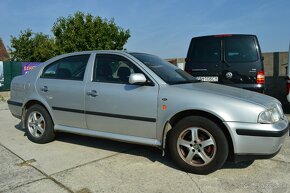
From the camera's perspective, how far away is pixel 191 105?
12.2 ft

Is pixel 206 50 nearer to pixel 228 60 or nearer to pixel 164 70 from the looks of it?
pixel 228 60

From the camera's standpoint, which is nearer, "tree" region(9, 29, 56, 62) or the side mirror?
the side mirror

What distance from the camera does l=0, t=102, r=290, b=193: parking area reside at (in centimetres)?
343

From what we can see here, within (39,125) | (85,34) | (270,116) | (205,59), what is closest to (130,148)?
(39,125)

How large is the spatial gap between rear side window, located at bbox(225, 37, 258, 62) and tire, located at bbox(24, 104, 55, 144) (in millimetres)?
3790

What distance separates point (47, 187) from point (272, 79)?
341 inches

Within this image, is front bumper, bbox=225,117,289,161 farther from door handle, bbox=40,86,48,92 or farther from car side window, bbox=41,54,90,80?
door handle, bbox=40,86,48,92

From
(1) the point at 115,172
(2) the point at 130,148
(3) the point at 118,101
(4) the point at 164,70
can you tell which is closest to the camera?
(1) the point at 115,172

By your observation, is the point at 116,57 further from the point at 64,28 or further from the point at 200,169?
the point at 64,28

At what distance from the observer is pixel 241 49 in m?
6.35

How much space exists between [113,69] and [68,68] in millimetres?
929

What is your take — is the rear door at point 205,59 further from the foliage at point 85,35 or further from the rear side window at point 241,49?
the foliage at point 85,35

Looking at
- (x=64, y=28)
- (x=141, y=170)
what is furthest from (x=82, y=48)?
(x=141, y=170)

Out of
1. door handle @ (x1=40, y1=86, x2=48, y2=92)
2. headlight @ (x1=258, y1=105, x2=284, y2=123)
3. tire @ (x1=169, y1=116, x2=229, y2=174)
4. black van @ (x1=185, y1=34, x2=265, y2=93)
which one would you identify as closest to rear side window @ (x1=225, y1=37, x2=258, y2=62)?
black van @ (x1=185, y1=34, x2=265, y2=93)
